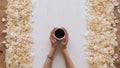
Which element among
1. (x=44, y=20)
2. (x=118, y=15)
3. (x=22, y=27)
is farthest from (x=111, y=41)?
(x=22, y=27)

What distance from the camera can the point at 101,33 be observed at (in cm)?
204

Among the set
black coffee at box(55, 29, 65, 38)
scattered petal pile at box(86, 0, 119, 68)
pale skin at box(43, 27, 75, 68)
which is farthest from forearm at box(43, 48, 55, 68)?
scattered petal pile at box(86, 0, 119, 68)

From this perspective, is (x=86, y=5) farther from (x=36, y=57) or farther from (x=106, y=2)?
(x=36, y=57)

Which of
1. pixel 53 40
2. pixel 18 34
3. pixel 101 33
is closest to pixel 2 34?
pixel 18 34

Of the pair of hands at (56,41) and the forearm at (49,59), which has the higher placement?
the pair of hands at (56,41)

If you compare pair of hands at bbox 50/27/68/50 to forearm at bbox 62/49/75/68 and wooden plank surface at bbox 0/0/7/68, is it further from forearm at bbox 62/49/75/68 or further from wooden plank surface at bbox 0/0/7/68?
wooden plank surface at bbox 0/0/7/68

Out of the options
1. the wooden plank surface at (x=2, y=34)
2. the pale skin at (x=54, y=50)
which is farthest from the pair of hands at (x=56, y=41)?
the wooden plank surface at (x=2, y=34)

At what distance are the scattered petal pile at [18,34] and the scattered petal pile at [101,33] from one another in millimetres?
428

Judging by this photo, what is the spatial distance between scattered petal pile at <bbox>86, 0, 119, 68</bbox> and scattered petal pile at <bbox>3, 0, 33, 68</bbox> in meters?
0.43

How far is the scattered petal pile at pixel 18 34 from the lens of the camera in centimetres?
196

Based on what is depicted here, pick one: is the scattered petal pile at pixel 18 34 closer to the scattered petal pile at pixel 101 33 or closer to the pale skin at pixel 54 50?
the pale skin at pixel 54 50

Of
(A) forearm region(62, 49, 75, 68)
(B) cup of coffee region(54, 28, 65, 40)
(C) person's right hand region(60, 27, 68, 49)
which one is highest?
(B) cup of coffee region(54, 28, 65, 40)

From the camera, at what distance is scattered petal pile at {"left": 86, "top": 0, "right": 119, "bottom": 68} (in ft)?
6.47

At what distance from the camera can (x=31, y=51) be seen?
78.7 inches
